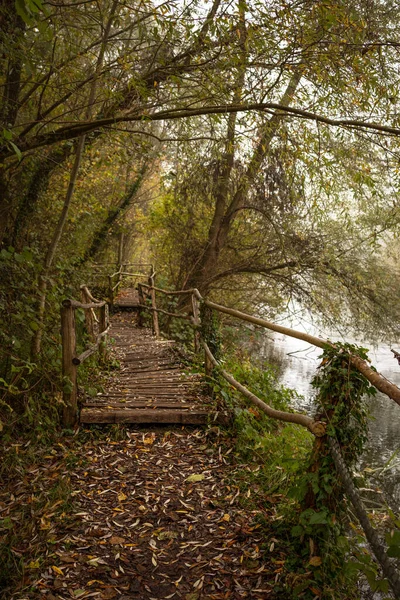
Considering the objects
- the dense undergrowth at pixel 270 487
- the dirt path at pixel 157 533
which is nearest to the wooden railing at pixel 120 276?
the dense undergrowth at pixel 270 487

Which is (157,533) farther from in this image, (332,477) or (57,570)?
(332,477)

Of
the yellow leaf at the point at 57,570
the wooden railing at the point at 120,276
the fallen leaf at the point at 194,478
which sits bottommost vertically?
the yellow leaf at the point at 57,570

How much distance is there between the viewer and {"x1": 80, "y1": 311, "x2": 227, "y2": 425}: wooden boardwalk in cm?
424

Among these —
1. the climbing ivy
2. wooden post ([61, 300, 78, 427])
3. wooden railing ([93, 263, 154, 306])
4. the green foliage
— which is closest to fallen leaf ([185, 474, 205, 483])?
the climbing ivy

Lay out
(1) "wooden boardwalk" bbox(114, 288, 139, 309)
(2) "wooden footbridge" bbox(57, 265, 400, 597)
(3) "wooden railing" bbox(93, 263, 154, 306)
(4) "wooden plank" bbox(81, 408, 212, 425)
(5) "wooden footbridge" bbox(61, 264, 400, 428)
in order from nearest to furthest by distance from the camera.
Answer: (2) "wooden footbridge" bbox(57, 265, 400, 597), (5) "wooden footbridge" bbox(61, 264, 400, 428), (4) "wooden plank" bbox(81, 408, 212, 425), (3) "wooden railing" bbox(93, 263, 154, 306), (1) "wooden boardwalk" bbox(114, 288, 139, 309)

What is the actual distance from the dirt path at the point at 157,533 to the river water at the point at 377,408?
0.99 m

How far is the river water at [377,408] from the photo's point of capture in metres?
5.61

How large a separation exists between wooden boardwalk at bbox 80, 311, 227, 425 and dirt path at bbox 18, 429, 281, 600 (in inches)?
13.8

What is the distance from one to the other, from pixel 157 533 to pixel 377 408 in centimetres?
741

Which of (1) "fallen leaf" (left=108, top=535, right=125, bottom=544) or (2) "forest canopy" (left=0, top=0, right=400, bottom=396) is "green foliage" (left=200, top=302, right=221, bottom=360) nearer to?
(2) "forest canopy" (left=0, top=0, right=400, bottom=396)

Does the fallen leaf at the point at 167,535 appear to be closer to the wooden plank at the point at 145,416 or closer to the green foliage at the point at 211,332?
the wooden plank at the point at 145,416

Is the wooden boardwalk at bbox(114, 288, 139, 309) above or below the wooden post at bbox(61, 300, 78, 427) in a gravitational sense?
below

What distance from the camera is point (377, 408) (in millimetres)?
9008

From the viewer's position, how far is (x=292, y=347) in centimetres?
1463
